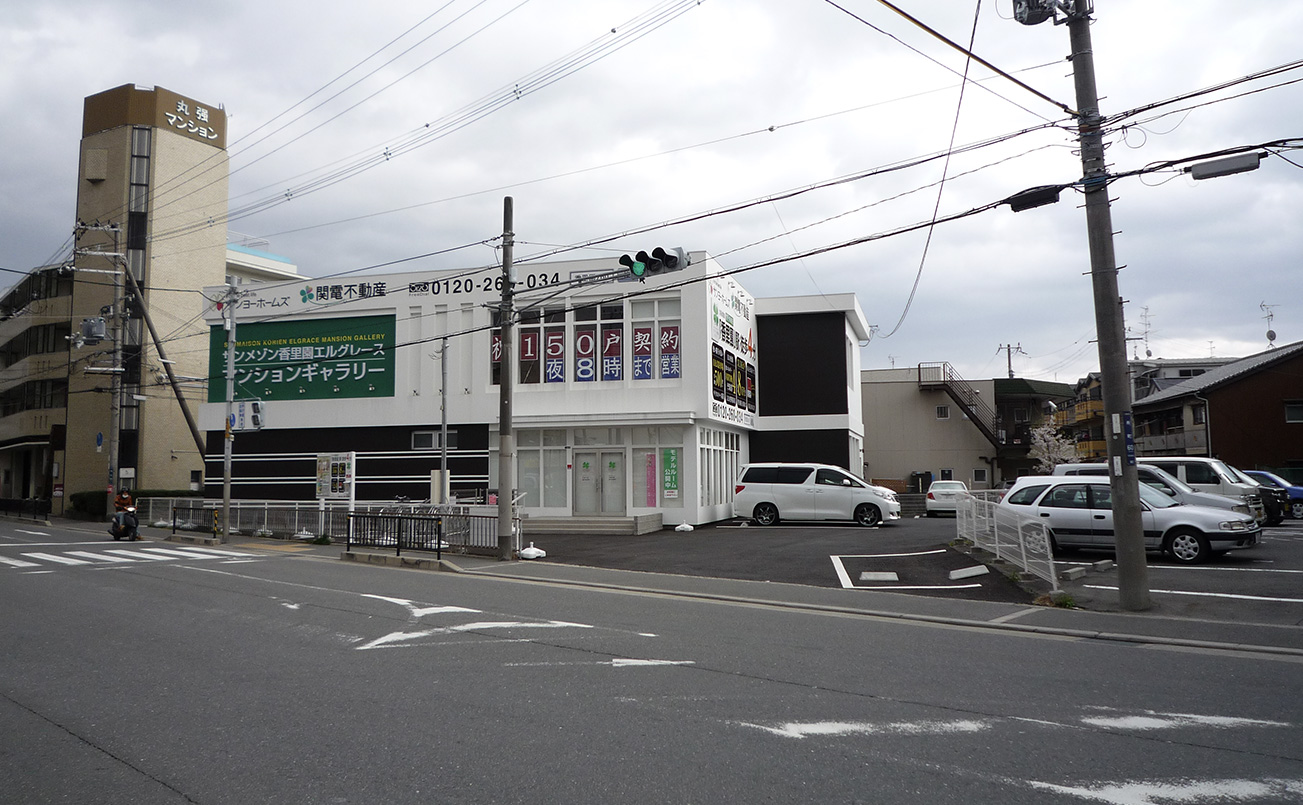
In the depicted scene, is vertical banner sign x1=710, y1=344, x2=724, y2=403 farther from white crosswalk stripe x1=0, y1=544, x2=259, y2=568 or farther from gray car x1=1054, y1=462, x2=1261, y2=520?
white crosswalk stripe x1=0, y1=544, x2=259, y2=568

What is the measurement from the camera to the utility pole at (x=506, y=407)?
58.9ft

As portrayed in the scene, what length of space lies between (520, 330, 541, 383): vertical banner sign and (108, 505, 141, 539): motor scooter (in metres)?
12.3

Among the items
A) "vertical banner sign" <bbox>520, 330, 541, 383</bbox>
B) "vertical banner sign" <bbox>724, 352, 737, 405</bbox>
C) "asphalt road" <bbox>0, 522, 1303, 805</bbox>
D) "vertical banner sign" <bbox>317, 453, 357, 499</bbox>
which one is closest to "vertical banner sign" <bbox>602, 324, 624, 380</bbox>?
"vertical banner sign" <bbox>520, 330, 541, 383</bbox>

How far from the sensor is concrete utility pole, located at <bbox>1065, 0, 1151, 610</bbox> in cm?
1080

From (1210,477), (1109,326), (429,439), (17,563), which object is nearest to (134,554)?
(17,563)

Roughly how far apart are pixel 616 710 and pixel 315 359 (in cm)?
2852

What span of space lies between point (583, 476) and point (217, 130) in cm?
3381

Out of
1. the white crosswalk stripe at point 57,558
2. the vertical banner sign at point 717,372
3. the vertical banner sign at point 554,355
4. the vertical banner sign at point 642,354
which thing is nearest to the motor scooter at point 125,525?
the white crosswalk stripe at point 57,558

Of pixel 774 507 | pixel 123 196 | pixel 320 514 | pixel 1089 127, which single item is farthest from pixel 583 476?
pixel 123 196

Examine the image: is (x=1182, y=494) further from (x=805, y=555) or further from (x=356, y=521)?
(x=356, y=521)

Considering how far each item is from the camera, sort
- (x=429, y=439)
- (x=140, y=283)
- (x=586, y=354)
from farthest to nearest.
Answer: (x=140, y=283), (x=429, y=439), (x=586, y=354)

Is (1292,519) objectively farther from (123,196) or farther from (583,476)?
(123,196)

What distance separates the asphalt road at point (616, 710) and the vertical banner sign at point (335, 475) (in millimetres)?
12459

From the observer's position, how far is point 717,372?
2762 cm
